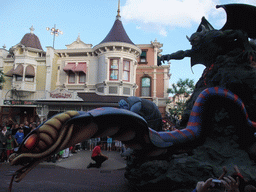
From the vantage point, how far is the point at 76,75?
18484 millimetres

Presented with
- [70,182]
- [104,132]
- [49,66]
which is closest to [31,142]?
[104,132]

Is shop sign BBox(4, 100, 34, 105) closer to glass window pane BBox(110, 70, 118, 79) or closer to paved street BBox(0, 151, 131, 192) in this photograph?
glass window pane BBox(110, 70, 118, 79)

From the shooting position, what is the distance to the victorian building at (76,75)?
1670 cm

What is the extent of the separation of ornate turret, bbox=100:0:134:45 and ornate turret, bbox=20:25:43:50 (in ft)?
25.5

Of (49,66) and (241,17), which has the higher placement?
(49,66)

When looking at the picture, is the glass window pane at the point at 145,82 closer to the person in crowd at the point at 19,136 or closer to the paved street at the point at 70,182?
the person in crowd at the point at 19,136

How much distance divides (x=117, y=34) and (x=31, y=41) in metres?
9.05

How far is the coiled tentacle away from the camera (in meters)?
2.46

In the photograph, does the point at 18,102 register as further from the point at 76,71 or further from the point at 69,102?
the point at 69,102

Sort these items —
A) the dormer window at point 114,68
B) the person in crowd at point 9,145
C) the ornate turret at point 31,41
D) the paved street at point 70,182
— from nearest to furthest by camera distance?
the paved street at point 70,182 < the person in crowd at point 9,145 < the dormer window at point 114,68 < the ornate turret at point 31,41

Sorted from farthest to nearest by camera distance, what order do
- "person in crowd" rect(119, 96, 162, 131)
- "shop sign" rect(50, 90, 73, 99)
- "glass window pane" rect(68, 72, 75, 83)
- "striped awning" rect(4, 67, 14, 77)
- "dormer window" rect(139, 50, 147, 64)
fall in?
"dormer window" rect(139, 50, 147, 64), "glass window pane" rect(68, 72, 75, 83), "striped awning" rect(4, 67, 14, 77), "shop sign" rect(50, 90, 73, 99), "person in crowd" rect(119, 96, 162, 131)

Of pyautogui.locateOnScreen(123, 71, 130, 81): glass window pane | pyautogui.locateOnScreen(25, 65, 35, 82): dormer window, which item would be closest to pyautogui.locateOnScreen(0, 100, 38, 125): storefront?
pyautogui.locateOnScreen(25, 65, 35, 82): dormer window

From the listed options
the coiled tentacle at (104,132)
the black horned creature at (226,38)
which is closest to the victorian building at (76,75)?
the black horned creature at (226,38)

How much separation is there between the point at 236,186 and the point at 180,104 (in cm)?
1805
